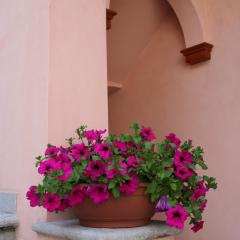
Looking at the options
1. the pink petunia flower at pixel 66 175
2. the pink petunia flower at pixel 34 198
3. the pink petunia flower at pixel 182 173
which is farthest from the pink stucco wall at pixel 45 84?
the pink petunia flower at pixel 182 173

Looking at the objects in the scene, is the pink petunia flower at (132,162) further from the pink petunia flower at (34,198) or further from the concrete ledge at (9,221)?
the concrete ledge at (9,221)

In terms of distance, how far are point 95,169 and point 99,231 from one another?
238 millimetres

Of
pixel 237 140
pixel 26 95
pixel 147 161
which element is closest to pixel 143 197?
pixel 147 161

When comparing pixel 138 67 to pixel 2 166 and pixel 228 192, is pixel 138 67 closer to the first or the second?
pixel 228 192

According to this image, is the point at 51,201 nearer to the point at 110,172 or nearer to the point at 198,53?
the point at 110,172

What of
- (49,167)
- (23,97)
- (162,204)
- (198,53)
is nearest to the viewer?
(49,167)

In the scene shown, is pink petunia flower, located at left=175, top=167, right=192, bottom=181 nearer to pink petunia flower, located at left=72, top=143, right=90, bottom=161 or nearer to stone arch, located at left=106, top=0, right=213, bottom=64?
pink petunia flower, located at left=72, top=143, right=90, bottom=161

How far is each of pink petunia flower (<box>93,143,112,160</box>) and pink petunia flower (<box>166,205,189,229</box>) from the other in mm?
307

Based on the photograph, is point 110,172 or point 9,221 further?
point 9,221

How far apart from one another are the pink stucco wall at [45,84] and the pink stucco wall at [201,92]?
1.56 meters

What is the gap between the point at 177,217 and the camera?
1.34 m

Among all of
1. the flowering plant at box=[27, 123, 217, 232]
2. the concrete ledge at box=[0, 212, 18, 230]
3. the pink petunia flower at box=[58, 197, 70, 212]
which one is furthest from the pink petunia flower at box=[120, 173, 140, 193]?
the concrete ledge at box=[0, 212, 18, 230]

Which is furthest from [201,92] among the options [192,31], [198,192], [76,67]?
[198,192]

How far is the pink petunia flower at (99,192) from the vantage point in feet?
4.58
